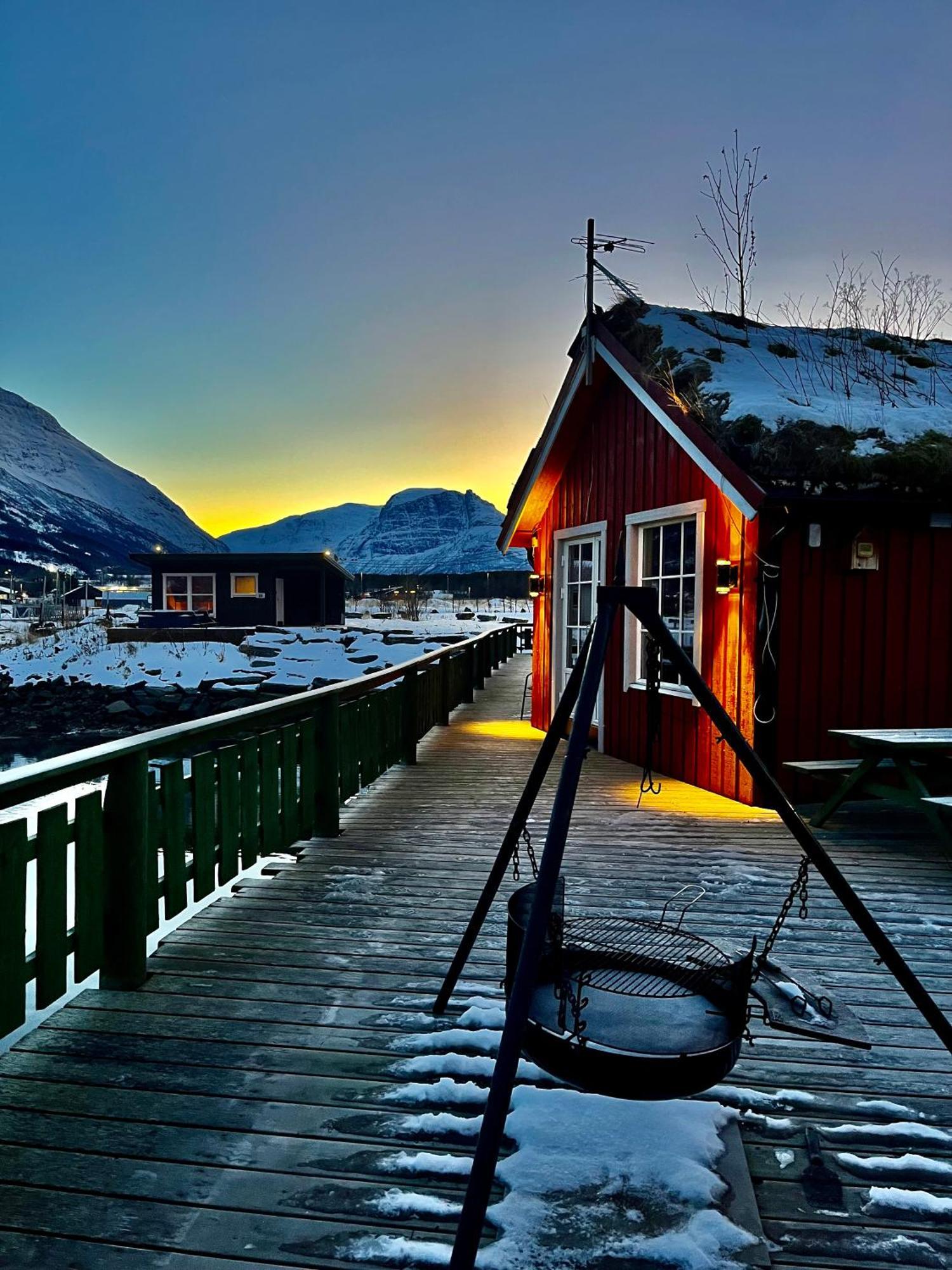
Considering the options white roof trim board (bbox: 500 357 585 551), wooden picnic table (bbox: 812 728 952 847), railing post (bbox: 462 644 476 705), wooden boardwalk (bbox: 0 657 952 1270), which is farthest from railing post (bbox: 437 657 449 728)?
wooden picnic table (bbox: 812 728 952 847)

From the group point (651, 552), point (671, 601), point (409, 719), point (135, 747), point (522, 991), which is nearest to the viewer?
point (522, 991)

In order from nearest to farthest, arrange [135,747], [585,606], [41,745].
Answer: [135,747]
[585,606]
[41,745]

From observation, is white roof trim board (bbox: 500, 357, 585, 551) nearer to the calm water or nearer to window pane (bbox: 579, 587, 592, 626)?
window pane (bbox: 579, 587, 592, 626)

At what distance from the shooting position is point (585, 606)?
8.04 meters

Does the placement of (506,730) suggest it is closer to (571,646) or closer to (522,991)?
(571,646)

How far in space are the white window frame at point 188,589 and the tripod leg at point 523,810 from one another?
24.6 meters

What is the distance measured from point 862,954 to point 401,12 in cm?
1072

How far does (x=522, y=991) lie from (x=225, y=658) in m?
19.0

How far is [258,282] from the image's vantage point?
17.9 m

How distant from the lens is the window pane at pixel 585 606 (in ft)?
26.0

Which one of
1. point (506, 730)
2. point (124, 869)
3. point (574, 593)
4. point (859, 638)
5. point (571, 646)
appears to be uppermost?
point (574, 593)

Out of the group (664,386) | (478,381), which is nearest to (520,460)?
(478,381)

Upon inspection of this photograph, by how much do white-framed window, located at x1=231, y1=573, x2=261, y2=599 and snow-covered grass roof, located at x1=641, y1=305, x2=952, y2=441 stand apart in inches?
785

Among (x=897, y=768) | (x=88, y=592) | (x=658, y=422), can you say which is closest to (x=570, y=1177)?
(x=897, y=768)
